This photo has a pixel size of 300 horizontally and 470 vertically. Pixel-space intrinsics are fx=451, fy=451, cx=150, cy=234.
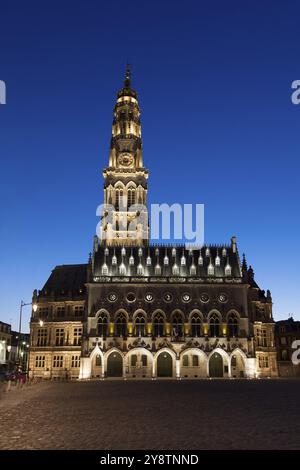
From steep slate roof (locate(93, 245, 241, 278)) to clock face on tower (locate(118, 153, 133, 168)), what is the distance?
1128 inches

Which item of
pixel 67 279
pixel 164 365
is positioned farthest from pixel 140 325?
pixel 67 279

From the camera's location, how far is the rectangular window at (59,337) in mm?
78375

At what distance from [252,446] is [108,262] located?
6531cm

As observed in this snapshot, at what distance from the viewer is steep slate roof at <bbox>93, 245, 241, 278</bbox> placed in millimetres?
76625

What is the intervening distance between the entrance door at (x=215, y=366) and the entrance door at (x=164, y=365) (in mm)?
6303

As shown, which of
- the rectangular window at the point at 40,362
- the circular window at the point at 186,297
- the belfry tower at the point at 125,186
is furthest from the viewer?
the belfry tower at the point at 125,186

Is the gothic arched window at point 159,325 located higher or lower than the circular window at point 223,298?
lower

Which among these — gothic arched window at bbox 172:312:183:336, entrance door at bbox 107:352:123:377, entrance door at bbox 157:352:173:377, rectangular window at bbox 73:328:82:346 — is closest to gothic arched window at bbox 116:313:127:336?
entrance door at bbox 107:352:123:377

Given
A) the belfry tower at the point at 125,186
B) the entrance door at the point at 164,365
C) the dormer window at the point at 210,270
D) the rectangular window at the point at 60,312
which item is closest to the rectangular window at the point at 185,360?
the entrance door at the point at 164,365

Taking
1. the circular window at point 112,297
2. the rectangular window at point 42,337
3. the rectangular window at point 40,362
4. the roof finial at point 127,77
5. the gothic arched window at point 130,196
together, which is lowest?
the rectangular window at point 40,362

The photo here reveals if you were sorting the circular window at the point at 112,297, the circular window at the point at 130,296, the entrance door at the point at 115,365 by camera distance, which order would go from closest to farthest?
the entrance door at the point at 115,365
the circular window at the point at 112,297
the circular window at the point at 130,296

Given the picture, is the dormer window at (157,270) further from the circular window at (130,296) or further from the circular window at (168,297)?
the circular window at (130,296)

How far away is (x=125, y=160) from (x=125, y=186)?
7016 millimetres

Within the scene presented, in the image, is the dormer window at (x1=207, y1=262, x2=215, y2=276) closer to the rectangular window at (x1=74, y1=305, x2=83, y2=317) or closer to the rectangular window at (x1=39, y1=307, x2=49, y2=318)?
the rectangular window at (x1=74, y1=305, x2=83, y2=317)
